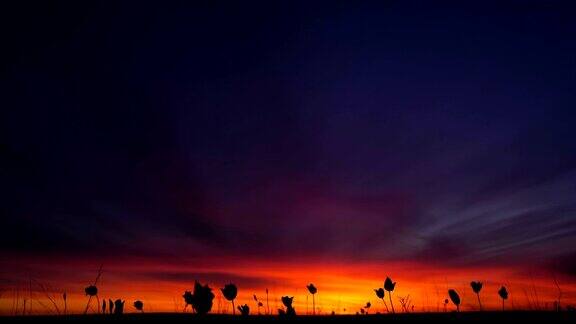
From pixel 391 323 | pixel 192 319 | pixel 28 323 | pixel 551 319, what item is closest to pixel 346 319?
pixel 391 323

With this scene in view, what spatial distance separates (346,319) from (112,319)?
4.81 meters

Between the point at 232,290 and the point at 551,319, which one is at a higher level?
the point at 232,290

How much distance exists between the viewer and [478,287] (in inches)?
538

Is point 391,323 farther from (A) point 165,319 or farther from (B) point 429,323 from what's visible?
(A) point 165,319

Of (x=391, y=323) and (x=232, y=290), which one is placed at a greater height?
(x=232, y=290)

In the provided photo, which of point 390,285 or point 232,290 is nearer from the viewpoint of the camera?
point 232,290

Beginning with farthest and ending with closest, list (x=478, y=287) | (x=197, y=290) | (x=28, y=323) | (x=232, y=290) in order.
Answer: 1. (x=478, y=287)
2. (x=232, y=290)
3. (x=28, y=323)
4. (x=197, y=290)

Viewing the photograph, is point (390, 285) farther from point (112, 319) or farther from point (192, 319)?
point (112, 319)

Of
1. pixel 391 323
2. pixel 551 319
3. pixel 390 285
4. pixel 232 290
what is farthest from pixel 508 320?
pixel 232 290

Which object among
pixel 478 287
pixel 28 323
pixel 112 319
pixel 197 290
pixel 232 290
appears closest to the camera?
pixel 197 290

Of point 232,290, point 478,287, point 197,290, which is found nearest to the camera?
point 197,290

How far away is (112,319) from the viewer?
880 cm

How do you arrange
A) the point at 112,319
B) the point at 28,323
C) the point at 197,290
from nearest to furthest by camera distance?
the point at 197,290, the point at 28,323, the point at 112,319

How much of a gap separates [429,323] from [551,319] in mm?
2370
